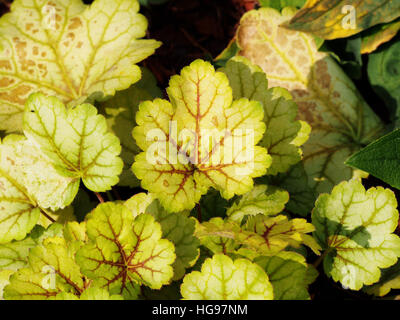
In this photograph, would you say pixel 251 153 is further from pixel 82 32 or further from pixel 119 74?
pixel 82 32

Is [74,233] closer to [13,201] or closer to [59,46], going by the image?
[13,201]

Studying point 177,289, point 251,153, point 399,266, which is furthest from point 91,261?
point 399,266

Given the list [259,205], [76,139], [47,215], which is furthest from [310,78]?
[47,215]

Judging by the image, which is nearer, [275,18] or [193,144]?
[193,144]

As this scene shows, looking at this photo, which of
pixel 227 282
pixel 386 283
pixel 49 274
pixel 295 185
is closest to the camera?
pixel 227 282

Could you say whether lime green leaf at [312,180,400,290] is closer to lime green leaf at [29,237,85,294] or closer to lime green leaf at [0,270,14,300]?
→ lime green leaf at [29,237,85,294]

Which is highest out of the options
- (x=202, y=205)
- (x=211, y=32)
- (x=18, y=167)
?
(x=211, y=32)

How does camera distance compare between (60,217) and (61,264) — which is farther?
(60,217)
